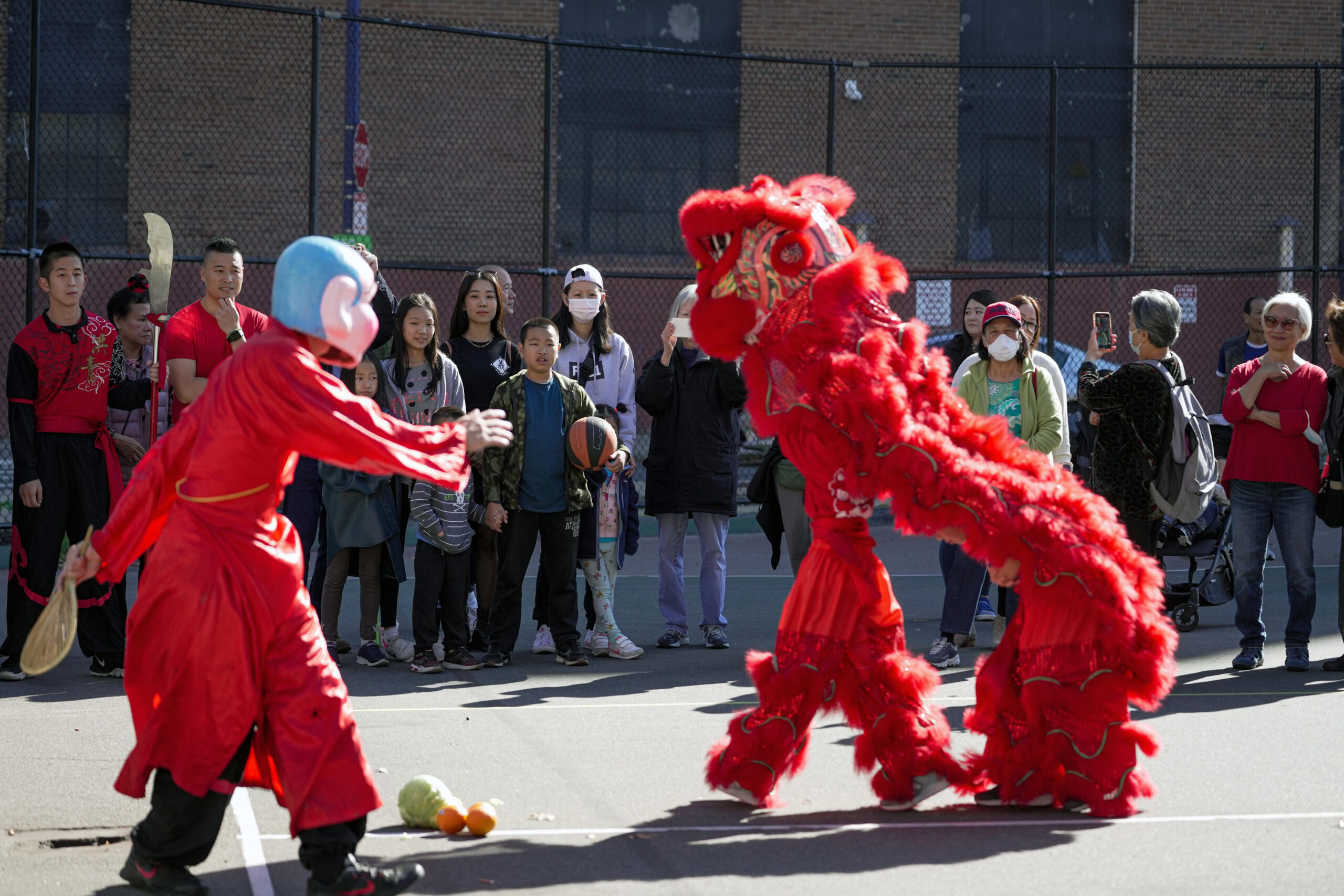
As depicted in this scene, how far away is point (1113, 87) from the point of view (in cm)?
2503

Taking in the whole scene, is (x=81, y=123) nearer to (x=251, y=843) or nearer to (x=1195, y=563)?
(x=1195, y=563)

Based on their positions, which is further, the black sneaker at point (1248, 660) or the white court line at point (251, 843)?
the black sneaker at point (1248, 660)

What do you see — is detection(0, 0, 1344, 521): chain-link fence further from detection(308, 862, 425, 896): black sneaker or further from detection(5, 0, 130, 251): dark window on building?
detection(308, 862, 425, 896): black sneaker

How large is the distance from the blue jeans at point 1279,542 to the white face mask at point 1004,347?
4.57 ft

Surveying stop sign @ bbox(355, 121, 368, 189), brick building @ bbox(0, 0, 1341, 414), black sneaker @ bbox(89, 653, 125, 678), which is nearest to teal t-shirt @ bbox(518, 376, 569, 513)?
black sneaker @ bbox(89, 653, 125, 678)

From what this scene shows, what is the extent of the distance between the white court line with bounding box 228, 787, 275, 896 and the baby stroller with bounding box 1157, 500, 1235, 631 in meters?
5.83

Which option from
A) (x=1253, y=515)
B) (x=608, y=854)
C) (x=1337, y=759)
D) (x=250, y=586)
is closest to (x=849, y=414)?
(x=608, y=854)

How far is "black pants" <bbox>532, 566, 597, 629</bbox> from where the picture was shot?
825 cm

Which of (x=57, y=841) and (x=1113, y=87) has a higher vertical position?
(x=1113, y=87)

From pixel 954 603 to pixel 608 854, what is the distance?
3.67 meters

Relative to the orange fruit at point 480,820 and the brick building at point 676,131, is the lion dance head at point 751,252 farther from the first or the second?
the brick building at point 676,131

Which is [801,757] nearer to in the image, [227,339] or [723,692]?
[723,692]

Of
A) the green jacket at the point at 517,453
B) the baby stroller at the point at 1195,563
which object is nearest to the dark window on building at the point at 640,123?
the baby stroller at the point at 1195,563

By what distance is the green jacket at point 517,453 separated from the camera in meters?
7.95
